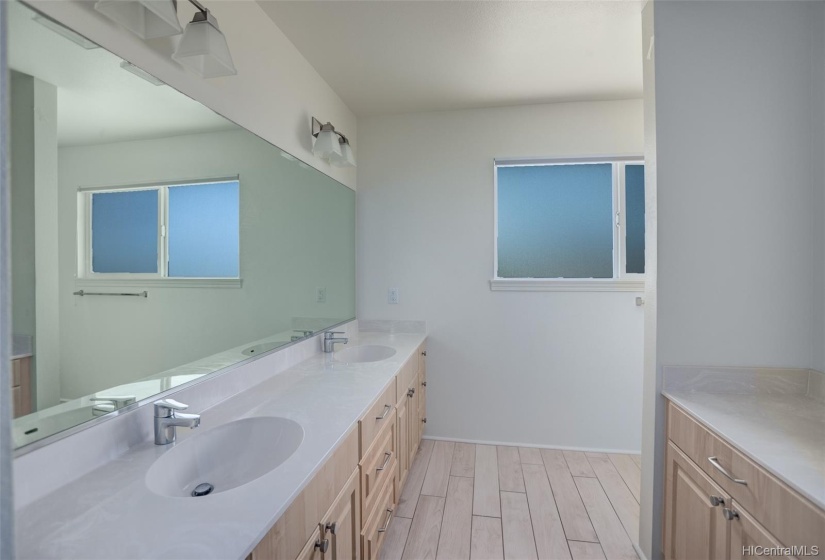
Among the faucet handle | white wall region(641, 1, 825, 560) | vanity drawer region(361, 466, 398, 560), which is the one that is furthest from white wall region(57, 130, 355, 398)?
white wall region(641, 1, 825, 560)

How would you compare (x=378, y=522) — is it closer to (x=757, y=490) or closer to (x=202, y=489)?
(x=202, y=489)

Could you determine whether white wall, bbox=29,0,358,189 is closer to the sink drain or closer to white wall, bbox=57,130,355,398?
white wall, bbox=57,130,355,398

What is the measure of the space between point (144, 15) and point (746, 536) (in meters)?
2.26

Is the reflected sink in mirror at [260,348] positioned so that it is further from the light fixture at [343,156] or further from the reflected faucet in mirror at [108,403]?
the light fixture at [343,156]

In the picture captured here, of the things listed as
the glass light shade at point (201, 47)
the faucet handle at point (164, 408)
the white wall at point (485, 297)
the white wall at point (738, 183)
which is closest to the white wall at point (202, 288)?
the faucet handle at point (164, 408)

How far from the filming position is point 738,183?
4.70ft

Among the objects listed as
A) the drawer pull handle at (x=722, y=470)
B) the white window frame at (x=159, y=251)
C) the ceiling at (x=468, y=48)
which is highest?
the ceiling at (x=468, y=48)

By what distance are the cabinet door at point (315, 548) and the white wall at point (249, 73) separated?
1346 millimetres

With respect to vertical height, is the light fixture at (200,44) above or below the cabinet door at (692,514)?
above

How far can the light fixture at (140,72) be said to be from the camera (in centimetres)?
98

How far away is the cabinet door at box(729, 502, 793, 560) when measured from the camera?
976 mm

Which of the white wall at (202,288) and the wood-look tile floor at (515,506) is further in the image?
the wood-look tile floor at (515,506)

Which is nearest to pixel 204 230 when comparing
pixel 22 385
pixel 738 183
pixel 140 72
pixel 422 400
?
pixel 140 72

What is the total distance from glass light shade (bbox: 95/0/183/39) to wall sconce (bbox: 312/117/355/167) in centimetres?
101
